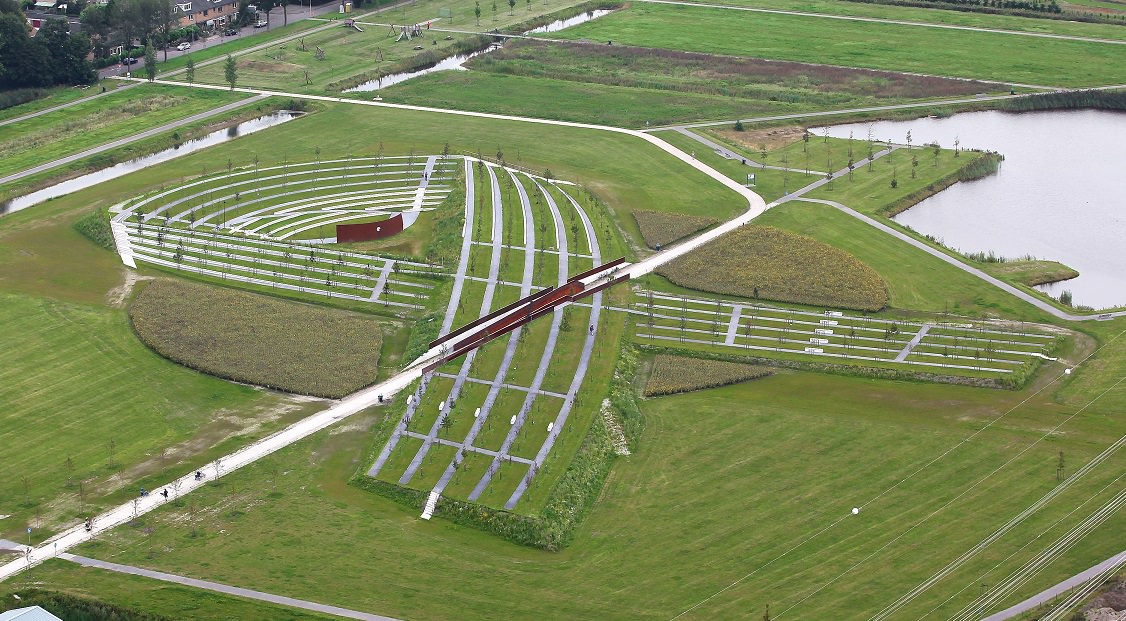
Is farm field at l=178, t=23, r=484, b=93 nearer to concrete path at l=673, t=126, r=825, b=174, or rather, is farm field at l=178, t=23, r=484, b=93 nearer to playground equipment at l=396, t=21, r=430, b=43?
playground equipment at l=396, t=21, r=430, b=43


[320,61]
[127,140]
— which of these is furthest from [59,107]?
[320,61]

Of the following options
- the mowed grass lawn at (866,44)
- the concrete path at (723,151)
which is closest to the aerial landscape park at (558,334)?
the concrete path at (723,151)

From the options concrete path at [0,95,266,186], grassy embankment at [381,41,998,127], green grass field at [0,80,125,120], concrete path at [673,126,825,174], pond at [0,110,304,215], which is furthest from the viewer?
grassy embankment at [381,41,998,127]

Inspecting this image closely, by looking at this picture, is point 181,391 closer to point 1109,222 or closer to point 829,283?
point 829,283

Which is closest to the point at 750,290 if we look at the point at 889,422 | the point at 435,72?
the point at 889,422

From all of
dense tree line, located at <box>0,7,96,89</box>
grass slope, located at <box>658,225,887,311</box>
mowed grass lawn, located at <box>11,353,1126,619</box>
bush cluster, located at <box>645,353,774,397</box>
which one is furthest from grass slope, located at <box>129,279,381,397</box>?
dense tree line, located at <box>0,7,96,89</box>

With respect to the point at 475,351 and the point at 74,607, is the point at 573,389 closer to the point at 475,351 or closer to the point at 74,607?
the point at 475,351

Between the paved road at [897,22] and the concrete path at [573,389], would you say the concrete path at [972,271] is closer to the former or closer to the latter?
the concrete path at [573,389]
